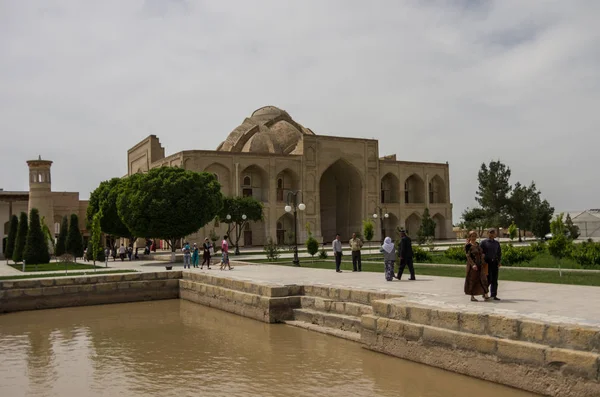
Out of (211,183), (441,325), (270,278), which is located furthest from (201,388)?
(211,183)

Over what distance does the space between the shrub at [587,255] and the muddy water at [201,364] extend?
937cm

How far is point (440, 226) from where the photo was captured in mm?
51594

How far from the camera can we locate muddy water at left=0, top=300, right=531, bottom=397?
770 cm

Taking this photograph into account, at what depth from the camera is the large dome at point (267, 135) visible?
46.7 metres

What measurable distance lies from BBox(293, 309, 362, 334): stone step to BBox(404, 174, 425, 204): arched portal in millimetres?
39887

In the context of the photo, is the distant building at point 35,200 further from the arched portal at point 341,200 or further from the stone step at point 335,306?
the stone step at point 335,306

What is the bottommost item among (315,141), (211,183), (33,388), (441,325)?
(33,388)

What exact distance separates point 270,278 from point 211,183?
496 inches

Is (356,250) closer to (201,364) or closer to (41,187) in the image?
(201,364)

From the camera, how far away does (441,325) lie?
8.30 meters

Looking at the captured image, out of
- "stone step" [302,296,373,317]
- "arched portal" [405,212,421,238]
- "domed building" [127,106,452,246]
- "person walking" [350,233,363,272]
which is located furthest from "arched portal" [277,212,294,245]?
"stone step" [302,296,373,317]

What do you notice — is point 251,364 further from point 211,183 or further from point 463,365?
point 211,183

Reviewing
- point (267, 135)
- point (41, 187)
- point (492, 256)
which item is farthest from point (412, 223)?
point (492, 256)

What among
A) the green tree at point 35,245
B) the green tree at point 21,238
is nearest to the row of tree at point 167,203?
the green tree at point 35,245
